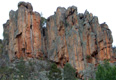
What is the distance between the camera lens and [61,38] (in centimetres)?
6288

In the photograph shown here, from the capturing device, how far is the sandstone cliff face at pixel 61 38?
2362 inches

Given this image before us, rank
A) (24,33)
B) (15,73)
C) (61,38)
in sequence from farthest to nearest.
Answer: (61,38), (24,33), (15,73)

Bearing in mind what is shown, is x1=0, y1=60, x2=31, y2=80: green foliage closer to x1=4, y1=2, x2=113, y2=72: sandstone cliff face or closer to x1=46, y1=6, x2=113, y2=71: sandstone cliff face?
x1=4, y1=2, x2=113, y2=72: sandstone cliff face

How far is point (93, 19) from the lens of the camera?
63.3m

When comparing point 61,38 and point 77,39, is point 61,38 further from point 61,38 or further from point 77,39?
point 77,39

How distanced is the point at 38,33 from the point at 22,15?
214 inches

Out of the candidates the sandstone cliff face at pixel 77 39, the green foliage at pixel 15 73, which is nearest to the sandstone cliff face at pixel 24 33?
the sandstone cliff face at pixel 77 39

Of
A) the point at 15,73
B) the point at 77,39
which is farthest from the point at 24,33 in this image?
the point at 15,73

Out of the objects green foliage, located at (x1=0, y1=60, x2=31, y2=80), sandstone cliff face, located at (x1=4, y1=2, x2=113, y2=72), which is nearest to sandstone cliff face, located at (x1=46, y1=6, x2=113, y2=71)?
sandstone cliff face, located at (x1=4, y1=2, x2=113, y2=72)

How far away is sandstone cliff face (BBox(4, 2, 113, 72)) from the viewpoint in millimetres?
60000

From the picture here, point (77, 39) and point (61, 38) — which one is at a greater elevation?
point (61, 38)

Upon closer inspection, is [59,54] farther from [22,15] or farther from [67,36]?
[22,15]

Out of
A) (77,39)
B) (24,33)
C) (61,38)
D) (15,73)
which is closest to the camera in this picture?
(15,73)

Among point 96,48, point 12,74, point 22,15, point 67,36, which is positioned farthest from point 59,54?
point 12,74
